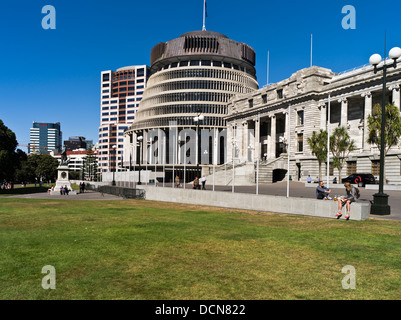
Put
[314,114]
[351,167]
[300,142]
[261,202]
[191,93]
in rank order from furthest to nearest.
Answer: [191,93]
[300,142]
[314,114]
[351,167]
[261,202]

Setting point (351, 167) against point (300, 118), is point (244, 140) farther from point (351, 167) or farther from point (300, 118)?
point (351, 167)

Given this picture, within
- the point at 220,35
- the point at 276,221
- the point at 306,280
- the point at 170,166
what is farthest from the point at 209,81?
the point at 306,280

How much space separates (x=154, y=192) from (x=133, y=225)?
18530mm

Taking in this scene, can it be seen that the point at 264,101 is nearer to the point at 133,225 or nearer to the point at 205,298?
the point at 133,225

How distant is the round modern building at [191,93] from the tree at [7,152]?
38851mm

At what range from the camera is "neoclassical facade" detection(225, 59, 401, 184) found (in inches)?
1953

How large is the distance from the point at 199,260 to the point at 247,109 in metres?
71.1

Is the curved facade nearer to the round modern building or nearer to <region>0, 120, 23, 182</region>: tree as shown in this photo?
the round modern building

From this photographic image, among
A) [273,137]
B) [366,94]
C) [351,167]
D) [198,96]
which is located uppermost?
[198,96]

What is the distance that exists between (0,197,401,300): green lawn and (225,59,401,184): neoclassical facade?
32.0 m

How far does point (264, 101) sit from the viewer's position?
2884 inches

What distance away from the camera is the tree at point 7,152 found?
54.9 meters

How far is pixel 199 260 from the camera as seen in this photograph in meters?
8.34

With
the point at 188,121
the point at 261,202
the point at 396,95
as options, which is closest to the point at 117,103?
the point at 188,121
